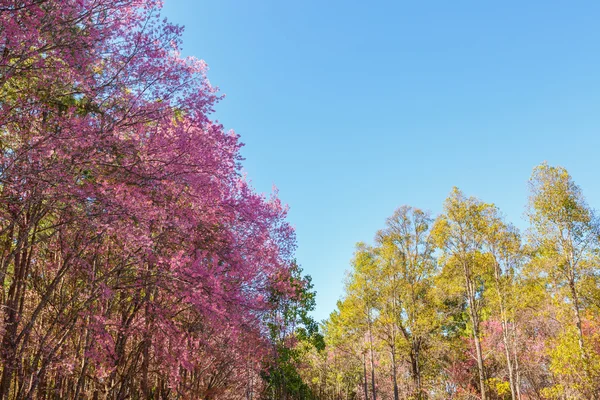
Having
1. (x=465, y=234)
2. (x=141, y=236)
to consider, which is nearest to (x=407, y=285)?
(x=465, y=234)

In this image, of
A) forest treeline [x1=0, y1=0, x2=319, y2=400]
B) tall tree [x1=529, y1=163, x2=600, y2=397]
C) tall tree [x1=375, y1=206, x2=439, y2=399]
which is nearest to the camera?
forest treeline [x1=0, y1=0, x2=319, y2=400]

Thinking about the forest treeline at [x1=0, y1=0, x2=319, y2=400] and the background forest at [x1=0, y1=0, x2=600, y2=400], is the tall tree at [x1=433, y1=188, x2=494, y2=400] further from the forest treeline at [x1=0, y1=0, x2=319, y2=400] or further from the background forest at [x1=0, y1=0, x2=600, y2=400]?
the forest treeline at [x1=0, y1=0, x2=319, y2=400]

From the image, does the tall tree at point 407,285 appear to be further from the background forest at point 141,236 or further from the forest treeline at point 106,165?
the forest treeline at point 106,165

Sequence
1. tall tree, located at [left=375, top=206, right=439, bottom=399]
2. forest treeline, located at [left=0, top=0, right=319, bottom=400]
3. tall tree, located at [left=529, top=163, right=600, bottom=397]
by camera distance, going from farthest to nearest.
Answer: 1. tall tree, located at [left=375, top=206, right=439, bottom=399]
2. tall tree, located at [left=529, top=163, right=600, bottom=397]
3. forest treeline, located at [left=0, top=0, right=319, bottom=400]

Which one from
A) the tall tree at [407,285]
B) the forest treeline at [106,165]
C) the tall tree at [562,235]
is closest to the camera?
Answer: the forest treeline at [106,165]

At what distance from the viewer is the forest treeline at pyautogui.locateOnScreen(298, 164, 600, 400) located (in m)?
16.8

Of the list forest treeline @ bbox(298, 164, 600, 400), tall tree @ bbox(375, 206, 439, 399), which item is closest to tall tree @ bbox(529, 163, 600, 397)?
forest treeline @ bbox(298, 164, 600, 400)

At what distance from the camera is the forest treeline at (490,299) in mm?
16766

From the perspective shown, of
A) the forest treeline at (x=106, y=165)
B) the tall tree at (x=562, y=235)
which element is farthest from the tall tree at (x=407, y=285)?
the forest treeline at (x=106, y=165)

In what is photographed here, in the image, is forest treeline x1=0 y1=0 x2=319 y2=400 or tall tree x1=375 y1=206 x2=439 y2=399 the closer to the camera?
forest treeline x1=0 y1=0 x2=319 y2=400

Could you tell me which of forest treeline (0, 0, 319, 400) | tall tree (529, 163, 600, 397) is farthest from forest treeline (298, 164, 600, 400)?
forest treeline (0, 0, 319, 400)

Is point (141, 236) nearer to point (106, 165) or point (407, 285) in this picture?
point (106, 165)

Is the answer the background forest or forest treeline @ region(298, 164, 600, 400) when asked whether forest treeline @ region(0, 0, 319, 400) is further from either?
forest treeline @ region(298, 164, 600, 400)

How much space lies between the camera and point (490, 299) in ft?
85.0
